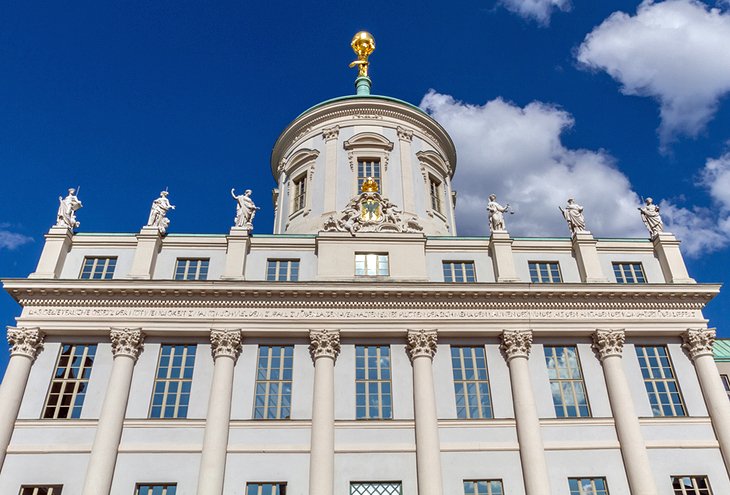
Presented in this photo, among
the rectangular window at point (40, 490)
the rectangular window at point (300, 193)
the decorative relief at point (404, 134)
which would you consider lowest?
the rectangular window at point (40, 490)

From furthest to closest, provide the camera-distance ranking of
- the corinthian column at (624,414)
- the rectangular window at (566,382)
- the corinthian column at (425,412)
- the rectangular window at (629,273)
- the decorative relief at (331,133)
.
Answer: the decorative relief at (331,133) < the rectangular window at (629,273) < the rectangular window at (566,382) < the corinthian column at (624,414) < the corinthian column at (425,412)

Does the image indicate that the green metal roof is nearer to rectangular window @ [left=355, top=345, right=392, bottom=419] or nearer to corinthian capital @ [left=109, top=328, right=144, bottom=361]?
rectangular window @ [left=355, top=345, right=392, bottom=419]

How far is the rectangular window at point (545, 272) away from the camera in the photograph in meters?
31.9

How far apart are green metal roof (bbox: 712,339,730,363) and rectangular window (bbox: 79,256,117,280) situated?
35.9 meters

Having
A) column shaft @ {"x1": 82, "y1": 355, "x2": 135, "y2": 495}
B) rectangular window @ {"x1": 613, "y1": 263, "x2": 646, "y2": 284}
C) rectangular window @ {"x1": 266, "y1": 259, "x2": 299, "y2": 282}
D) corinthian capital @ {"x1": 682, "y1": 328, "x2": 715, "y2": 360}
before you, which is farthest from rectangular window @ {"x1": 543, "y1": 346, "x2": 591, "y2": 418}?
column shaft @ {"x1": 82, "y1": 355, "x2": 135, "y2": 495}

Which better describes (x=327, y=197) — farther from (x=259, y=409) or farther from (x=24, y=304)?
(x=24, y=304)

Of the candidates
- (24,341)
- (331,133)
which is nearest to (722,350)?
(331,133)

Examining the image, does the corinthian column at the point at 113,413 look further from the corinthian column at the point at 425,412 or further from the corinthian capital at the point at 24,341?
the corinthian column at the point at 425,412

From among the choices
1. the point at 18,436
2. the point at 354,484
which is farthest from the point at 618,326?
the point at 18,436

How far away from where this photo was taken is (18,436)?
2616 cm

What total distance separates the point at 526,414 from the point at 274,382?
11.2 meters

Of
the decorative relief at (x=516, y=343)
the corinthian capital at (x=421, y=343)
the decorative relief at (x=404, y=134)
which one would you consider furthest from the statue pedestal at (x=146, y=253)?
the decorative relief at (x=404, y=134)

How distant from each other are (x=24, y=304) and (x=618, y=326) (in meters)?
27.8

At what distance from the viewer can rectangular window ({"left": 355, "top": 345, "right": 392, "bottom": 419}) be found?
27766 mm
